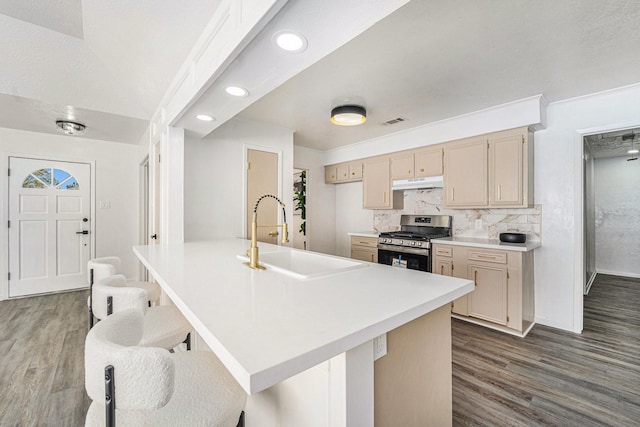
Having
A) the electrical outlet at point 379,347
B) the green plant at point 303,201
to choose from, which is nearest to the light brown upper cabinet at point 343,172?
the green plant at point 303,201

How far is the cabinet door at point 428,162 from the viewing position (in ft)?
11.9

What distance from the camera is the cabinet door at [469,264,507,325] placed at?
9.43 ft

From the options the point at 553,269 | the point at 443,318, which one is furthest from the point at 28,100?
the point at 553,269

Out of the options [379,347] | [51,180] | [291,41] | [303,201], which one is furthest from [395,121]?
[51,180]

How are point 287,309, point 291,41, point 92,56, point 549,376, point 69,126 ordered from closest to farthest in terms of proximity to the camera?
point 287,309 → point 291,41 → point 549,376 → point 92,56 → point 69,126

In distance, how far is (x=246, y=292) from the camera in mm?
1070

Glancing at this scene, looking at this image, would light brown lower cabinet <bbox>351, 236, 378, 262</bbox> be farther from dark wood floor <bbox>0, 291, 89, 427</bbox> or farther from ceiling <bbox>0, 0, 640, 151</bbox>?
dark wood floor <bbox>0, 291, 89, 427</bbox>

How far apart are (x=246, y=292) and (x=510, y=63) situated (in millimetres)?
2601

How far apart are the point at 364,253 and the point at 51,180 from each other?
15.4ft

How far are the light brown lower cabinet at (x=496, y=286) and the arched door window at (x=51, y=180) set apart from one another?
17.4 feet

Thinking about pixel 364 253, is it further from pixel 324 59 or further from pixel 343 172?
pixel 324 59

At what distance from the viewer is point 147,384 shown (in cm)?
68

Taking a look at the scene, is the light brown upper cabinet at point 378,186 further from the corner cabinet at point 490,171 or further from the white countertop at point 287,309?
the white countertop at point 287,309

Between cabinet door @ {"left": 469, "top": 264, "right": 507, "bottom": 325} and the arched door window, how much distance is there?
5.55 metres
